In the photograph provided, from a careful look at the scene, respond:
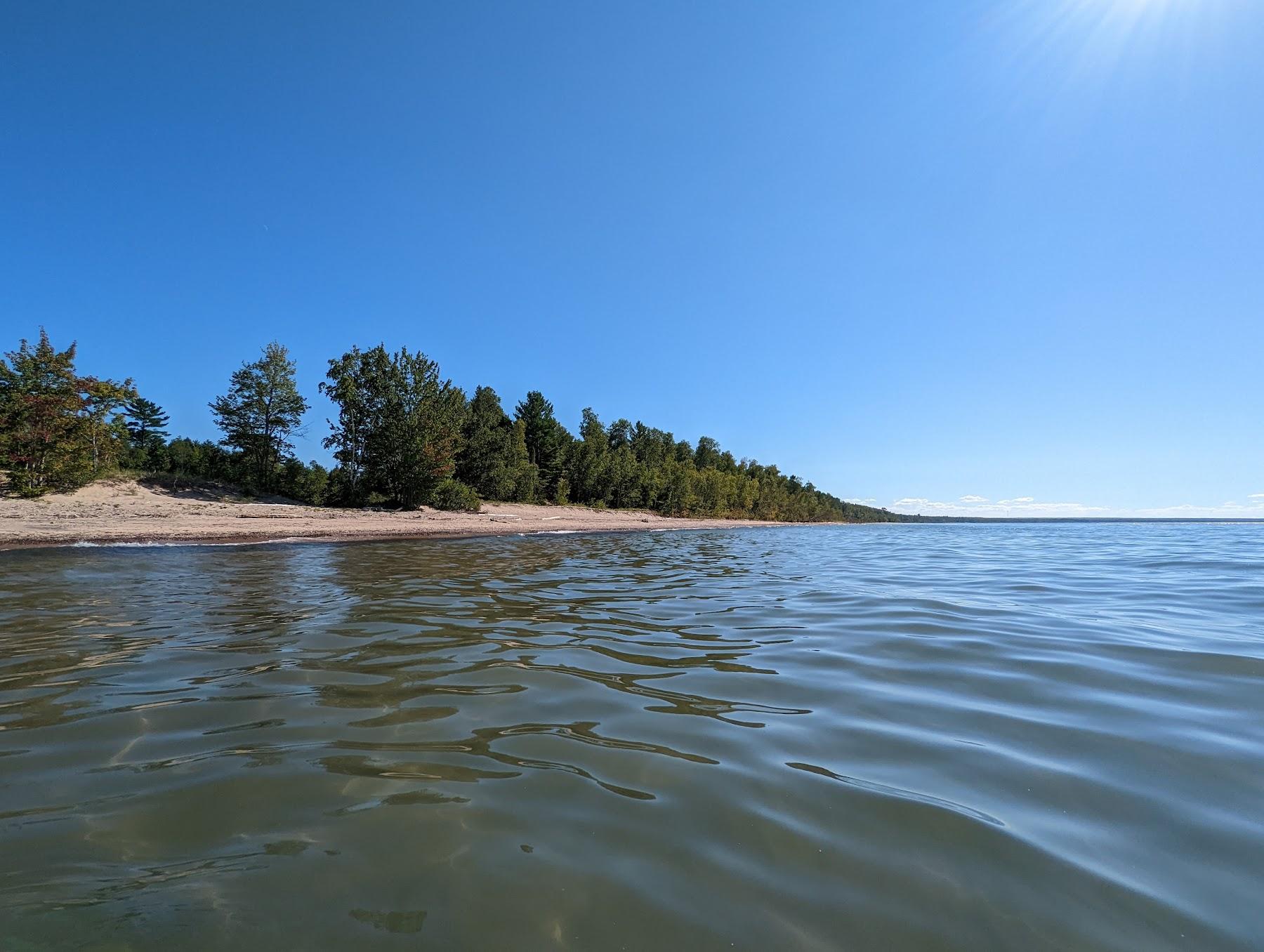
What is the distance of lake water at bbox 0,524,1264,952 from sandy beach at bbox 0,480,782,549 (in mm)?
12524

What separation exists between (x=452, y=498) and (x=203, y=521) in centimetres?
1385

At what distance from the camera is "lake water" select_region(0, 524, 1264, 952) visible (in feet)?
5.16

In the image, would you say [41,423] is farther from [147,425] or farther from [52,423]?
[147,425]

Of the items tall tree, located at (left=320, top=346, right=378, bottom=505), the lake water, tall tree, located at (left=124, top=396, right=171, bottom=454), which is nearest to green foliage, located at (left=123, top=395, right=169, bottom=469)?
tall tree, located at (left=124, top=396, right=171, bottom=454)

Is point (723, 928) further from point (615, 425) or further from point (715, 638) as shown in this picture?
point (615, 425)

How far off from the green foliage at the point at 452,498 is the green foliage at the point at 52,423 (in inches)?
559

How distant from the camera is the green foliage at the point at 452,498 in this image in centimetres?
3206

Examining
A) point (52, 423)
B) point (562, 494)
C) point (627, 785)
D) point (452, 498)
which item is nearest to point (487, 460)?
point (562, 494)

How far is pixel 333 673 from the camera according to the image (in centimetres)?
389

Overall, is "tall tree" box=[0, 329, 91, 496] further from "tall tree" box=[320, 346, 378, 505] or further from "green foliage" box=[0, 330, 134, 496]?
"tall tree" box=[320, 346, 378, 505]

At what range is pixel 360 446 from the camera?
3338cm

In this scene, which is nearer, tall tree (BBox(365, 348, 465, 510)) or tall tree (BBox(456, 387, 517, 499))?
tall tree (BBox(365, 348, 465, 510))

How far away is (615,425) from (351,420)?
55.0m

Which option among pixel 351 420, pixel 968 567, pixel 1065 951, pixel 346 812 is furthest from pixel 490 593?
pixel 351 420
